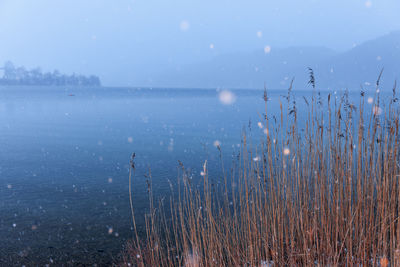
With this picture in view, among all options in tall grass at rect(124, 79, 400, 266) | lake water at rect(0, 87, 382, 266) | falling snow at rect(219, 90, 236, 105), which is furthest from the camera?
falling snow at rect(219, 90, 236, 105)

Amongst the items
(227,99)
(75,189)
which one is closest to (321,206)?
(75,189)

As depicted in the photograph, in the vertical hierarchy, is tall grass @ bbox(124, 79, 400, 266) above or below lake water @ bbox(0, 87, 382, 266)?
above

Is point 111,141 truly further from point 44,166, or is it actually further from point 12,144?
point 44,166

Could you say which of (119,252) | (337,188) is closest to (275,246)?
(337,188)

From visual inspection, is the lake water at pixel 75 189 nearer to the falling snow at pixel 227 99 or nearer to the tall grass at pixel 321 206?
the tall grass at pixel 321 206

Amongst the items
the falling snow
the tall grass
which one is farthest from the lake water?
the falling snow

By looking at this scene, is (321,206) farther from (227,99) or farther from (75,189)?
(227,99)

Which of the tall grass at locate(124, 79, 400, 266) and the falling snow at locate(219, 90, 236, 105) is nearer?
the tall grass at locate(124, 79, 400, 266)

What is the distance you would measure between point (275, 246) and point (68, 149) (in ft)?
38.6

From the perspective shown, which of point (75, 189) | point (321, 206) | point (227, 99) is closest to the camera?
point (321, 206)

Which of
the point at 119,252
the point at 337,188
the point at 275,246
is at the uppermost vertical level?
the point at 337,188

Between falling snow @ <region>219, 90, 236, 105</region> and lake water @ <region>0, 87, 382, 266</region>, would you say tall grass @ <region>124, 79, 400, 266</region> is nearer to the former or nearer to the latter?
lake water @ <region>0, 87, 382, 266</region>

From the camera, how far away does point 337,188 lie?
279 centimetres

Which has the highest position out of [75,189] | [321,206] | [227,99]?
[227,99]
